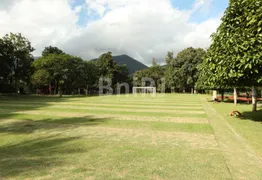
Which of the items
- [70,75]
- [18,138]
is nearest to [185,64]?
[70,75]

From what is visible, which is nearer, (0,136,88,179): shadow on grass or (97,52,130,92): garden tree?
(0,136,88,179): shadow on grass

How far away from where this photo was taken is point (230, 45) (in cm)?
880

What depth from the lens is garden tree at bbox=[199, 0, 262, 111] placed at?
311 inches

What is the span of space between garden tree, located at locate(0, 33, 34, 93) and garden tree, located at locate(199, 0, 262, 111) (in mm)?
35925

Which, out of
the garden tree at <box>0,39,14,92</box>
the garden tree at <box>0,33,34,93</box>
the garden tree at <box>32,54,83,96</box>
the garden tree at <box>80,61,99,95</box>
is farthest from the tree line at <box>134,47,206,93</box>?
the garden tree at <box>0,39,14,92</box>

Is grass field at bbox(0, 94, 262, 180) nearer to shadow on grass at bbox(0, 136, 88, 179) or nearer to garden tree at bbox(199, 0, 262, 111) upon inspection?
shadow on grass at bbox(0, 136, 88, 179)

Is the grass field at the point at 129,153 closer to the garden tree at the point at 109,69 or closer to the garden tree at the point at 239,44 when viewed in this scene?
the garden tree at the point at 239,44

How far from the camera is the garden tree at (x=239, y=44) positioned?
7910 millimetres

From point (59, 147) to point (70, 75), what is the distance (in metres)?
41.5

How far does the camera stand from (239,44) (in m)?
8.41

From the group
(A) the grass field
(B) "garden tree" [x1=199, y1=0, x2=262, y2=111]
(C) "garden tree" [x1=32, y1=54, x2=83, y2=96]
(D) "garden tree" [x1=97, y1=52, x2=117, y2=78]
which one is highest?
(D) "garden tree" [x1=97, y1=52, x2=117, y2=78]

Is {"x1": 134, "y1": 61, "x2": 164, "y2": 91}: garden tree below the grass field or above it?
above

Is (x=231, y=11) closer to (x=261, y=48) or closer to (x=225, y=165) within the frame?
(x=261, y=48)

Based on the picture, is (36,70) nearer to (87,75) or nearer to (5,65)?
(5,65)
